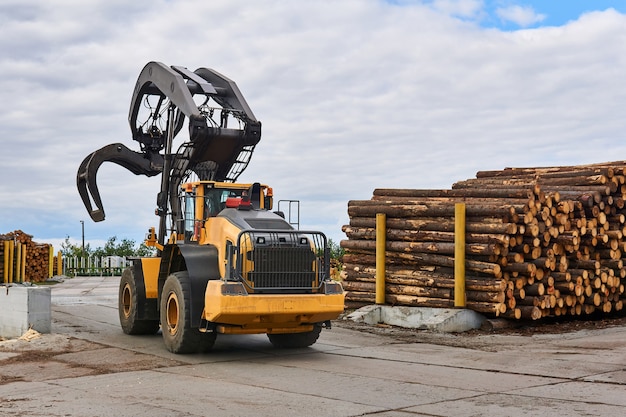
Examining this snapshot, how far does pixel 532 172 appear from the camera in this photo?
22172 millimetres

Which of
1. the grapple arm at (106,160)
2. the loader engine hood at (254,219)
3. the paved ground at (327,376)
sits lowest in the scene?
the paved ground at (327,376)

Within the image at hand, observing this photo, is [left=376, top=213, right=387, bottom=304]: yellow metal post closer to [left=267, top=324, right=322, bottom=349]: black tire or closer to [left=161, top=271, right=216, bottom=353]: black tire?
[left=267, top=324, right=322, bottom=349]: black tire

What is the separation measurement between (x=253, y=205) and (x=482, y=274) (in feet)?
18.8

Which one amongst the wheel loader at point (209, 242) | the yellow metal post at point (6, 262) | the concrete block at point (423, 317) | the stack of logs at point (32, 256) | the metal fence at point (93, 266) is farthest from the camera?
the metal fence at point (93, 266)

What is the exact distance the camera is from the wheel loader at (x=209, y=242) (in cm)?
1262

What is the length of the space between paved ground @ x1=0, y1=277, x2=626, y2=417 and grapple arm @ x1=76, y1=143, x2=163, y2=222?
2.96 metres

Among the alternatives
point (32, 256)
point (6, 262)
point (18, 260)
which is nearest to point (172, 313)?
point (6, 262)

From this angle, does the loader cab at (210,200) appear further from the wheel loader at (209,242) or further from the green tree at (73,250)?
the green tree at (73,250)

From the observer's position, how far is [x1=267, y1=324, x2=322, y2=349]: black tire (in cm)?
1421

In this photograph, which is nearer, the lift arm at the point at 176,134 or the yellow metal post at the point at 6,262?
the lift arm at the point at 176,134

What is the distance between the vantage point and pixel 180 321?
1308 centimetres

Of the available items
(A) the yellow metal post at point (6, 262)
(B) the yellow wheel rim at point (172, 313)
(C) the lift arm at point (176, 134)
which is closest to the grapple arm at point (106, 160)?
(C) the lift arm at point (176, 134)

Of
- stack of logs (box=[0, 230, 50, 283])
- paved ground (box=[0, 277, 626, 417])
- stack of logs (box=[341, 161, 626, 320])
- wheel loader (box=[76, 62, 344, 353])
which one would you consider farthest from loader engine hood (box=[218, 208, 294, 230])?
stack of logs (box=[0, 230, 50, 283])

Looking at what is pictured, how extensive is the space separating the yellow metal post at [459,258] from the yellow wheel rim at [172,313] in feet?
20.8
